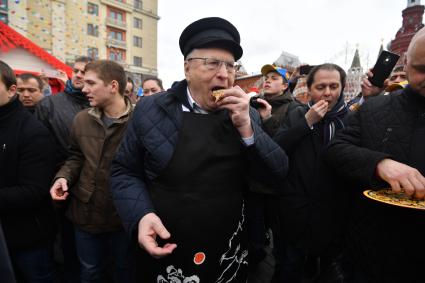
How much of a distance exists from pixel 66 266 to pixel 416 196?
3.79m

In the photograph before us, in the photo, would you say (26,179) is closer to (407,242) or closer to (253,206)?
(253,206)

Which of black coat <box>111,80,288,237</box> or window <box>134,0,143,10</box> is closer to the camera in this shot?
black coat <box>111,80,288,237</box>

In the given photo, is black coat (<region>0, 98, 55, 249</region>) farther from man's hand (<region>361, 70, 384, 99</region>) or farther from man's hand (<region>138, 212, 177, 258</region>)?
man's hand (<region>361, 70, 384, 99</region>)

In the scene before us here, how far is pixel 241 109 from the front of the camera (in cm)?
148

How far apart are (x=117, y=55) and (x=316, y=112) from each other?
121ft

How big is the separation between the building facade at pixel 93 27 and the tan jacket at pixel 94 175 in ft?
67.6

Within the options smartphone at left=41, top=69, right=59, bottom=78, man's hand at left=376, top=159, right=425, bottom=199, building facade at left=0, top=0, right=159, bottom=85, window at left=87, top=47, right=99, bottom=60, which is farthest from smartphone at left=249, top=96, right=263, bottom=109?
window at left=87, top=47, right=99, bottom=60

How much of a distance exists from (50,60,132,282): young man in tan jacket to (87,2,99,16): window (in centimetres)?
3482

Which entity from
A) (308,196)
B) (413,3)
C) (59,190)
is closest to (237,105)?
(308,196)

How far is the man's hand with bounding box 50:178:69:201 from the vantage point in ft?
6.95

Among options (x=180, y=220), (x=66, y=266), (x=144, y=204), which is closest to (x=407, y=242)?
(x=180, y=220)

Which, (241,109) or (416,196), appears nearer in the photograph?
(416,196)

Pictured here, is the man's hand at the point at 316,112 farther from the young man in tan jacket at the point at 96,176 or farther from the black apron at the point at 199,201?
the young man in tan jacket at the point at 96,176

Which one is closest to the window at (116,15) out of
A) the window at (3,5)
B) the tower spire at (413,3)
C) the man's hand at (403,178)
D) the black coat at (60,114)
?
the window at (3,5)
